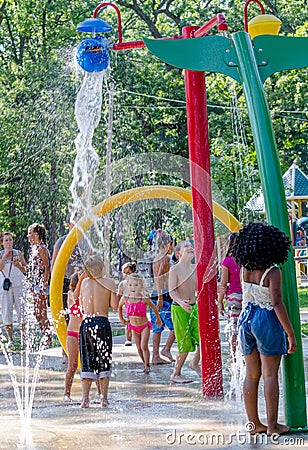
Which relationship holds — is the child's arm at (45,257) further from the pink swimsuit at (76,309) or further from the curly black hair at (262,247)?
the curly black hair at (262,247)

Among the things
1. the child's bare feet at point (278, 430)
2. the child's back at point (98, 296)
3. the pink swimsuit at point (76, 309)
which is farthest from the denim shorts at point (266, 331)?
the pink swimsuit at point (76, 309)

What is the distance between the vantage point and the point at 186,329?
24.4 ft

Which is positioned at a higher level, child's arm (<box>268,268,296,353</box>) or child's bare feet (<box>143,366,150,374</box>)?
child's arm (<box>268,268,296,353</box>)

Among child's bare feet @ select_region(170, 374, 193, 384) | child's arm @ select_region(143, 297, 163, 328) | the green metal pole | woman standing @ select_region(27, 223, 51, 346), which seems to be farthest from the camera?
woman standing @ select_region(27, 223, 51, 346)

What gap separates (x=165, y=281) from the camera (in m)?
8.75

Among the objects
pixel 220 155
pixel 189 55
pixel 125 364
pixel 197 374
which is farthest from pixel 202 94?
pixel 220 155

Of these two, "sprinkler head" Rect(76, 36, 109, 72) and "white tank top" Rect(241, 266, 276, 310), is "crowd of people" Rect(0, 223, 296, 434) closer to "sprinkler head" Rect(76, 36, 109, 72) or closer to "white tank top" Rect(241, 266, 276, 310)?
"white tank top" Rect(241, 266, 276, 310)

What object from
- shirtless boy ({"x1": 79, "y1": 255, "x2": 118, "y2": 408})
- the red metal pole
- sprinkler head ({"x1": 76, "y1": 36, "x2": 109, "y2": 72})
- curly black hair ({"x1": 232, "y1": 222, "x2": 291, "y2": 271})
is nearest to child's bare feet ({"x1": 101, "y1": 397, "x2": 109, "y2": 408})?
shirtless boy ({"x1": 79, "y1": 255, "x2": 118, "y2": 408})

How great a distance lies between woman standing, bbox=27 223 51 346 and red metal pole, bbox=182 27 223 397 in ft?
11.2

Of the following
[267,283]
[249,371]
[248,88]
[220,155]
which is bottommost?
[249,371]

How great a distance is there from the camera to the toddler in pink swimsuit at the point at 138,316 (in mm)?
8031

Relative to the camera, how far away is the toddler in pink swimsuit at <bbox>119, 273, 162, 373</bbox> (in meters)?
8.03

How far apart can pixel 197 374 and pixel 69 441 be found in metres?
2.77

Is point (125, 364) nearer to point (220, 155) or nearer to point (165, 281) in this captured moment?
point (165, 281)
